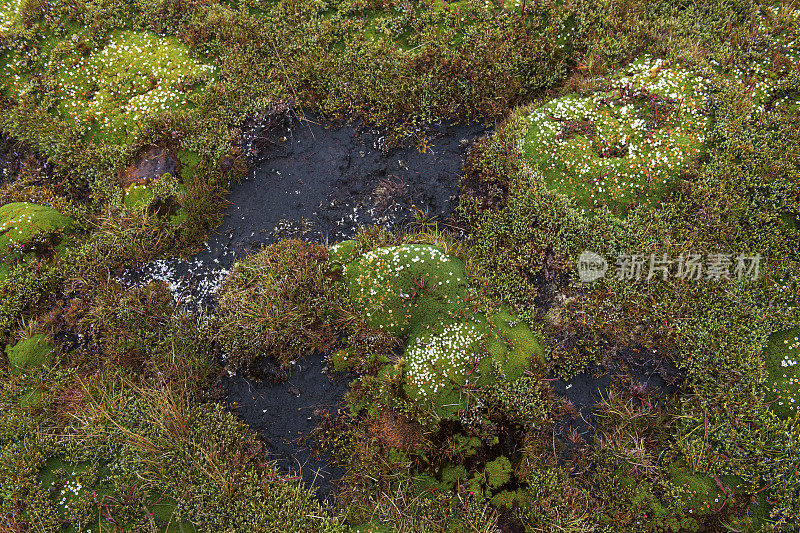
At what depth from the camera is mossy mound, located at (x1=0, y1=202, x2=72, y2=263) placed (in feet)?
24.4

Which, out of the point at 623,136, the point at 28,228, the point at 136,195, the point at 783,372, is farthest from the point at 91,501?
the point at 783,372

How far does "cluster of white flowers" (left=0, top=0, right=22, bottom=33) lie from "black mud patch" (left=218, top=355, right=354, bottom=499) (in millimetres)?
8512

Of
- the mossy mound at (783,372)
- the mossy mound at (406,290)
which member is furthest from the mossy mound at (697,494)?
the mossy mound at (406,290)

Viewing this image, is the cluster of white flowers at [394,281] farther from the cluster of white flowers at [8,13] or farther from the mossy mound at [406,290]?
the cluster of white flowers at [8,13]

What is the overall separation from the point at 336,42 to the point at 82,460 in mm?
8960

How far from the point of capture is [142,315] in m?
7.27

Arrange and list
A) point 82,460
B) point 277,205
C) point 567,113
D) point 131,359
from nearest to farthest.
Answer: point 82,460
point 131,359
point 567,113
point 277,205

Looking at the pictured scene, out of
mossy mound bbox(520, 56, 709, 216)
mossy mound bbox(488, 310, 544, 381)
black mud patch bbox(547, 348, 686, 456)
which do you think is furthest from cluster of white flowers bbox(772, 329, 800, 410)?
mossy mound bbox(488, 310, 544, 381)

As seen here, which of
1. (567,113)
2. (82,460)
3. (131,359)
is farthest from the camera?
(567,113)

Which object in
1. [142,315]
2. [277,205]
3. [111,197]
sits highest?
[111,197]

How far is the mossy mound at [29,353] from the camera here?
701 centimetres

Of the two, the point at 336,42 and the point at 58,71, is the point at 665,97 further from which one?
the point at 58,71

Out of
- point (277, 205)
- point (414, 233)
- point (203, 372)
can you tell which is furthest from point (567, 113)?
point (203, 372)

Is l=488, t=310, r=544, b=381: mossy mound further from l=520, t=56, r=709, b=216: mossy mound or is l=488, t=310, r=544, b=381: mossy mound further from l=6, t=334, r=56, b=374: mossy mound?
l=6, t=334, r=56, b=374: mossy mound
